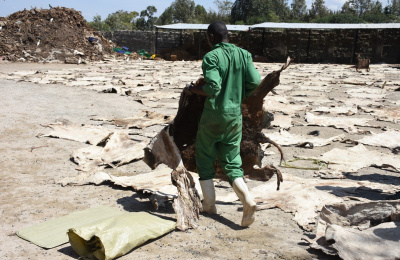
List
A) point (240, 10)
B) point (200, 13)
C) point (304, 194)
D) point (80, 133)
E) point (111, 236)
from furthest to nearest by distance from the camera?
point (200, 13) → point (240, 10) → point (80, 133) → point (304, 194) → point (111, 236)

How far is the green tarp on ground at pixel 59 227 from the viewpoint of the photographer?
9.51ft

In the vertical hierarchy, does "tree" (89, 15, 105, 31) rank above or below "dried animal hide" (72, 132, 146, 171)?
above

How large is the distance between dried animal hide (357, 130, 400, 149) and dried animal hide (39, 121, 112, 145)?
4047 mm

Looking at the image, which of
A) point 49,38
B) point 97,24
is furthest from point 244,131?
point 97,24

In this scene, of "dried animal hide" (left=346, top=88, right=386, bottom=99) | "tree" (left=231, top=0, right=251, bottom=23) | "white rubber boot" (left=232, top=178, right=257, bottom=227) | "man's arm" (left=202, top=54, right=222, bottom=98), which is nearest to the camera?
"man's arm" (left=202, top=54, right=222, bottom=98)

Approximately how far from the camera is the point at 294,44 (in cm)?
3044

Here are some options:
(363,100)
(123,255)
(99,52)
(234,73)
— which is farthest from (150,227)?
(99,52)

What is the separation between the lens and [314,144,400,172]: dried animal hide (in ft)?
17.0

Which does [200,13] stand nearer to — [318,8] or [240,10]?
[240,10]

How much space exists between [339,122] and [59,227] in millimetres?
6237

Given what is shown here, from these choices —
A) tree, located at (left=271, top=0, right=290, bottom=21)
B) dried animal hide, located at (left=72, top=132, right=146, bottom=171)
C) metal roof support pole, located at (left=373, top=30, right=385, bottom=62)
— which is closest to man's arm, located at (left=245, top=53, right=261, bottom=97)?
dried animal hide, located at (left=72, top=132, right=146, bottom=171)

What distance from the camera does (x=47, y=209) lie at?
139 inches

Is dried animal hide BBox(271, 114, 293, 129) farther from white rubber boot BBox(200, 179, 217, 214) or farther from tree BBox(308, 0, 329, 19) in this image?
tree BBox(308, 0, 329, 19)

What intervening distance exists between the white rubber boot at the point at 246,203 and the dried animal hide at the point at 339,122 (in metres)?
4.72
